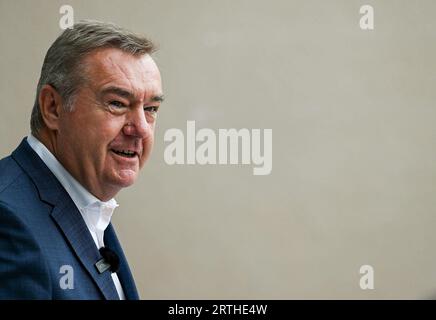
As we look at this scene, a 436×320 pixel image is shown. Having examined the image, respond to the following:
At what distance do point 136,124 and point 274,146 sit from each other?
1.82m

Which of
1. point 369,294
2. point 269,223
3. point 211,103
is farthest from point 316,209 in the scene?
point 211,103

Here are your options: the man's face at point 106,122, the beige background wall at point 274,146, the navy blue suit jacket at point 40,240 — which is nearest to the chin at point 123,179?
the man's face at point 106,122

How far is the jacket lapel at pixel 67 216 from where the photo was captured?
1.27 m

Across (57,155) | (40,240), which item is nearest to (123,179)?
(57,155)

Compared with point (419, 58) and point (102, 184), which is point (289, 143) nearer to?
point (419, 58)

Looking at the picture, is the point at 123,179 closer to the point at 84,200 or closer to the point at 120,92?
the point at 84,200

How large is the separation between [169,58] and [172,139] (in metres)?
0.44

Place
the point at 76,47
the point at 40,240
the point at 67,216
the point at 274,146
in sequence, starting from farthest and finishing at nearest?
the point at 274,146 → the point at 76,47 → the point at 67,216 → the point at 40,240

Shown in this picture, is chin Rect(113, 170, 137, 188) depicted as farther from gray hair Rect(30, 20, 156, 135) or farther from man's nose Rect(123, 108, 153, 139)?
gray hair Rect(30, 20, 156, 135)

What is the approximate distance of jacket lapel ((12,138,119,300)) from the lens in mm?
1272

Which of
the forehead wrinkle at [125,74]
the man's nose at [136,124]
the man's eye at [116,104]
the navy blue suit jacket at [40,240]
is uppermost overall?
the forehead wrinkle at [125,74]

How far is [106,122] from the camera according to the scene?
4.70 feet

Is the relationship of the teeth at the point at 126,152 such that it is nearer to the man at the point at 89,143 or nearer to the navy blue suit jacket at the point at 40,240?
the man at the point at 89,143

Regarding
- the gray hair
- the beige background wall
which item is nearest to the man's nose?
the gray hair
